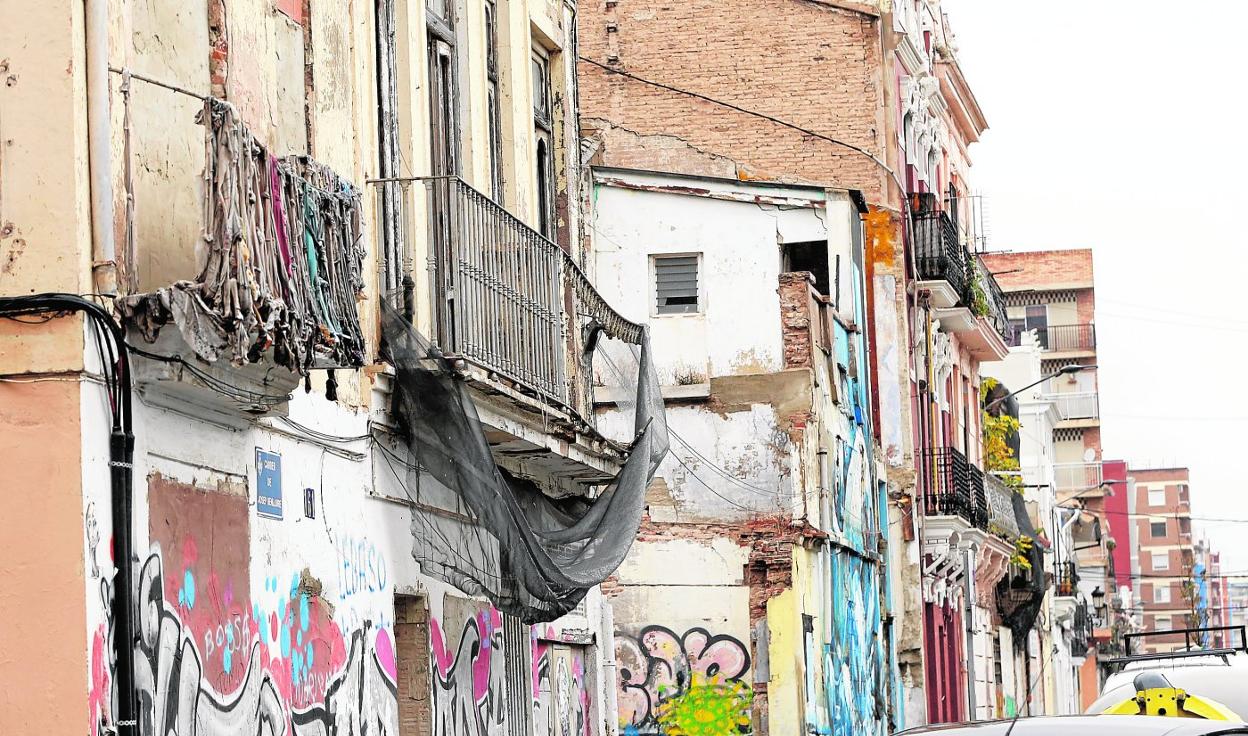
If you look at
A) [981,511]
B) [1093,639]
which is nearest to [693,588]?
[981,511]

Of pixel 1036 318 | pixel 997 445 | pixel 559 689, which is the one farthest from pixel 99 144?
pixel 1036 318

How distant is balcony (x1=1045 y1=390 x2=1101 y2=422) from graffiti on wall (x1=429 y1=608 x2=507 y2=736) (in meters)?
66.3

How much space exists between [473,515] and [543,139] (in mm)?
5139

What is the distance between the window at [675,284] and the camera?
2491 centimetres

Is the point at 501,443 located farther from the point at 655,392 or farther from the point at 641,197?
the point at 641,197

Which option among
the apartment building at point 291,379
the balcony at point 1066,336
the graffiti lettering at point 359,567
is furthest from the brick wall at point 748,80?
the balcony at point 1066,336

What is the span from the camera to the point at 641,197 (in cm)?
2514

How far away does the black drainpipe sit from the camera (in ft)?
27.8

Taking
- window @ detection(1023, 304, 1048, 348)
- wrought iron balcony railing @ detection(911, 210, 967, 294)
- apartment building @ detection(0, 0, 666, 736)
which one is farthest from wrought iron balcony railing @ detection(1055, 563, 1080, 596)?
apartment building @ detection(0, 0, 666, 736)

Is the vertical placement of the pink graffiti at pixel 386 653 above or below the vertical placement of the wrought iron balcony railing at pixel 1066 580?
above

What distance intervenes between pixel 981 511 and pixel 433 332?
23.5m

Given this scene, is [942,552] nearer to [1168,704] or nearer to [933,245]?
[933,245]

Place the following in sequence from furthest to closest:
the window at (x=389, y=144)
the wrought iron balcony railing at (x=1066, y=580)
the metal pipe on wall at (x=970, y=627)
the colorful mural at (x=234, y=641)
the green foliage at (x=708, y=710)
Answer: the wrought iron balcony railing at (x=1066, y=580), the metal pipe on wall at (x=970, y=627), the green foliage at (x=708, y=710), the window at (x=389, y=144), the colorful mural at (x=234, y=641)

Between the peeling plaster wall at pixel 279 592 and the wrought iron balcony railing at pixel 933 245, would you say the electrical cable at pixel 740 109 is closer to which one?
the wrought iron balcony railing at pixel 933 245
